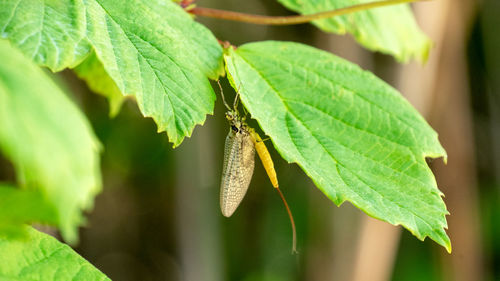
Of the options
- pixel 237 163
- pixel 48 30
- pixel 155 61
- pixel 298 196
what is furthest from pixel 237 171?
pixel 298 196

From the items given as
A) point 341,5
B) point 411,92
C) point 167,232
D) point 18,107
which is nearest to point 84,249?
point 167,232

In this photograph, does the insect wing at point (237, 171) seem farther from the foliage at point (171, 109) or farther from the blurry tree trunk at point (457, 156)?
the blurry tree trunk at point (457, 156)

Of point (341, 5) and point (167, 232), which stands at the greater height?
point (341, 5)

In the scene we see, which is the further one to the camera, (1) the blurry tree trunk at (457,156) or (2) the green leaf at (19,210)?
(1) the blurry tree trunk at (457,156)

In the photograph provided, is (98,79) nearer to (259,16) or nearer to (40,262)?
(259,16)

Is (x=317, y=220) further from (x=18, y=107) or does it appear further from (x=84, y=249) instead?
(x=18, y=107)

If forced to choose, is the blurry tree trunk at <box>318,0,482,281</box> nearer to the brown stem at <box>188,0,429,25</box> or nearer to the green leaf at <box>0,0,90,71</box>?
the brown stem at <box>188,0,429,25</box>

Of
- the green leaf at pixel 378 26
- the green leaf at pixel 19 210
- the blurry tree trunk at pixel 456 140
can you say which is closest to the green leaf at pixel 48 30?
the green leaf at pixel 19 210
